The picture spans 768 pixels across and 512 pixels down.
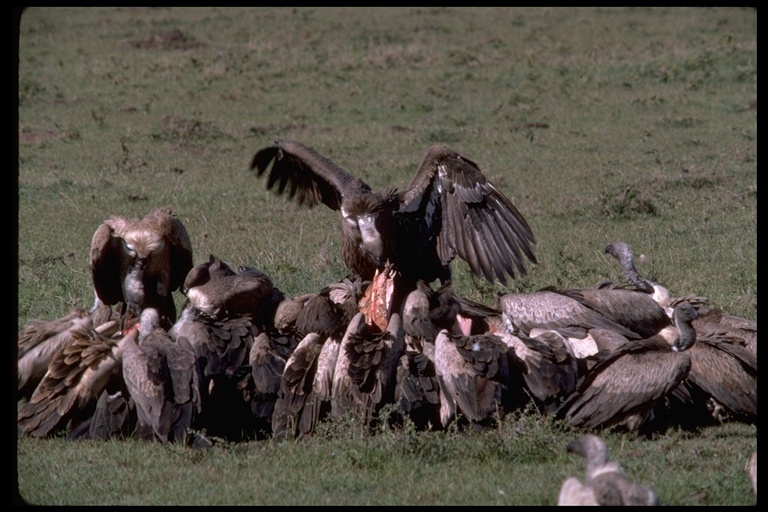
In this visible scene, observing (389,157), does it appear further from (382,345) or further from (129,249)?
(382,345)

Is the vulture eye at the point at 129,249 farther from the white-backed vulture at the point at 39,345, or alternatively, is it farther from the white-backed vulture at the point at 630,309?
the white-backed vulture at the point at 630,309

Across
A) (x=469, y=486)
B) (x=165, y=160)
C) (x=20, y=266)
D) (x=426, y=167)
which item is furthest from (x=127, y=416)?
(x=165, y=160)

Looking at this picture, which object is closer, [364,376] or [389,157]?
[364,376]

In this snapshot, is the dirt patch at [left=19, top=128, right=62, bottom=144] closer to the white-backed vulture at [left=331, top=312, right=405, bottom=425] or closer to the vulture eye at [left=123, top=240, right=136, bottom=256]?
the vulture eye at [left=123, top=240, right=136, bottom=256]

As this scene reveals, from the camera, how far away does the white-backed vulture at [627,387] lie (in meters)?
6.38

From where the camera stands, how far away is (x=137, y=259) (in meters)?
7.95

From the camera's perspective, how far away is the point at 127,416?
6691mm

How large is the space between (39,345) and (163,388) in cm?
119

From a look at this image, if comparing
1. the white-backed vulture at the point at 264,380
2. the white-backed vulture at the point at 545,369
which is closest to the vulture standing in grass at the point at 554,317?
the white-backed vulture at the point at 545,369

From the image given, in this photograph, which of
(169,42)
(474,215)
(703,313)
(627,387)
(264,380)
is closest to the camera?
(627,387)

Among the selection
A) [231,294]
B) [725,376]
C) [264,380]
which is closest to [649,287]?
[725,376]

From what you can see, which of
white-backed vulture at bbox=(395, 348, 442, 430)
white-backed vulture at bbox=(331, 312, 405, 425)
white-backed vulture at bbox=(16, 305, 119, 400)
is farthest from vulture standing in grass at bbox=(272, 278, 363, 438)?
white-backed vulture at bbox=(16, 305, 119, 400)

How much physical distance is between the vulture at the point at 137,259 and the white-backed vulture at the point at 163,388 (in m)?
1.11

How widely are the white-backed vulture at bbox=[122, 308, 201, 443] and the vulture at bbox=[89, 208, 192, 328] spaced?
1.11m
